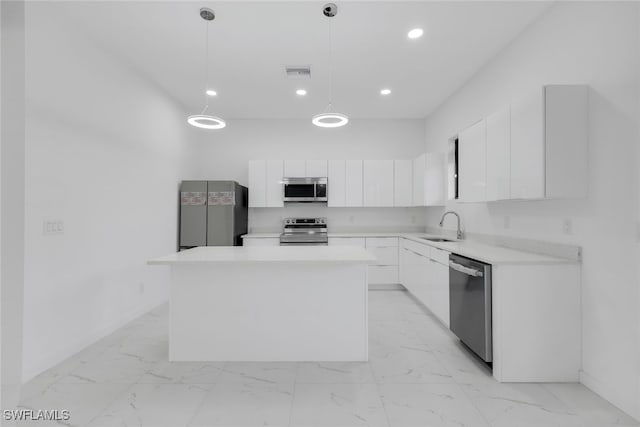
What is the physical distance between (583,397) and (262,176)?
14.7 ft

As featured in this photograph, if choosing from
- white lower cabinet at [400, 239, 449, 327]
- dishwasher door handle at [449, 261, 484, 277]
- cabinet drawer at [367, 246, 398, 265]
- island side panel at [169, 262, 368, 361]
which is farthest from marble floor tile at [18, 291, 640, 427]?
cabinet drawer at [367, 246, 398, 265]

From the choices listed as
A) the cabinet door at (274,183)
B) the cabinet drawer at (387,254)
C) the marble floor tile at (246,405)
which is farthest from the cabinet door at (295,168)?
the marble floor tile at (246,405)

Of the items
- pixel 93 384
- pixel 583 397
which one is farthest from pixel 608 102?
pixel 93 384

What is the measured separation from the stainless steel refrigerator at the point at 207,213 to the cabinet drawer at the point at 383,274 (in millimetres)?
2212

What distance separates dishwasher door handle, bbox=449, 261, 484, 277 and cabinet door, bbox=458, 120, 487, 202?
69 cm

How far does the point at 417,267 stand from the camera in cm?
397

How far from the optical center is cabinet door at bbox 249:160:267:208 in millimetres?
4996

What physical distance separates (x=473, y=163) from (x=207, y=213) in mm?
3606

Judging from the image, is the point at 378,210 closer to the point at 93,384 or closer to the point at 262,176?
the point at 262,176

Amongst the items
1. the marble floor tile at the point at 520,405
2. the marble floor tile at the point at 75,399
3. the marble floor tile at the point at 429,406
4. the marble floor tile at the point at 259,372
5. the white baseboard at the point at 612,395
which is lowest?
the marble floor tile at the point at 75,399

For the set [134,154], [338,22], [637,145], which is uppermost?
[338,22]

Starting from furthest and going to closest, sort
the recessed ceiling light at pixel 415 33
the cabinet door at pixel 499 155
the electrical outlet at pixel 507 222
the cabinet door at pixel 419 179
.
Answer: the cabinet door at pixel 419 179 → the electrical outlet at pixel 507 222 → the recessed ceiling light at pixel 415 33 → the cabinet door at pixel 499 155

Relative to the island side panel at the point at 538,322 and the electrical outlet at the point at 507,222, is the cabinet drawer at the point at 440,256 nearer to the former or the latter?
the electrical outlet at the point at 507,222

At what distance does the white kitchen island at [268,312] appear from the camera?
8.14 feet
